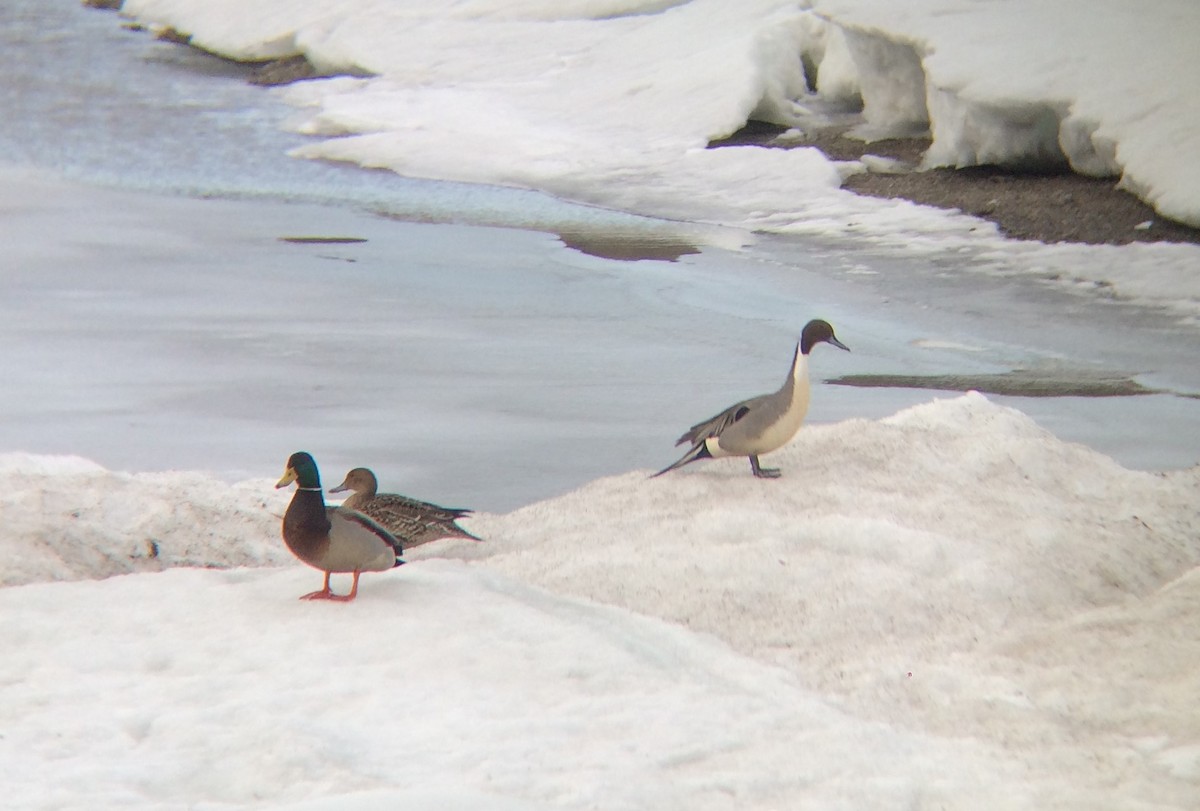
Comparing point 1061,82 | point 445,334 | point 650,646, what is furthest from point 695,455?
point 1061,82

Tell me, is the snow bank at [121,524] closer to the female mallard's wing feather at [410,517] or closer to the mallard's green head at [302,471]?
the female mallard's wing feather at [410,517]

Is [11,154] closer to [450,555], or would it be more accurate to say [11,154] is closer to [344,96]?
[344,96]

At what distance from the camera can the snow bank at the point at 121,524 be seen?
4.65 metres

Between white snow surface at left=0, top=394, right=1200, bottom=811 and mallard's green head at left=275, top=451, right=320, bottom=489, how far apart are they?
0.32 meters

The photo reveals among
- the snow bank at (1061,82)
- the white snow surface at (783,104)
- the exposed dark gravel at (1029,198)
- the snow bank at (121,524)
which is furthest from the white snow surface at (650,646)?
the snow bank at (1061,82)

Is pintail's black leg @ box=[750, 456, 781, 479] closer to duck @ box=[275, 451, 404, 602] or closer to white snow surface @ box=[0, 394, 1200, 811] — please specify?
white snow surface @ box=[0, 394, 1200, 811]

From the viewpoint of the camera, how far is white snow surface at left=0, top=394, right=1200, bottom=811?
9.78 feet

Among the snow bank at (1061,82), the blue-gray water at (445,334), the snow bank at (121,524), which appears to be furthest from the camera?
the snow bank at (1061,82)

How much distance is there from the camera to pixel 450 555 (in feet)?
16.9

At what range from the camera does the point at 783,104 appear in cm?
1557

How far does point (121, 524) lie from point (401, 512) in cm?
93

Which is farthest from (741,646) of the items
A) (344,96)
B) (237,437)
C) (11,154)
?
(344,96)

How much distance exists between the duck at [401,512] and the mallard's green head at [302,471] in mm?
796

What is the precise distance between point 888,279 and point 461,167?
5.25 m
